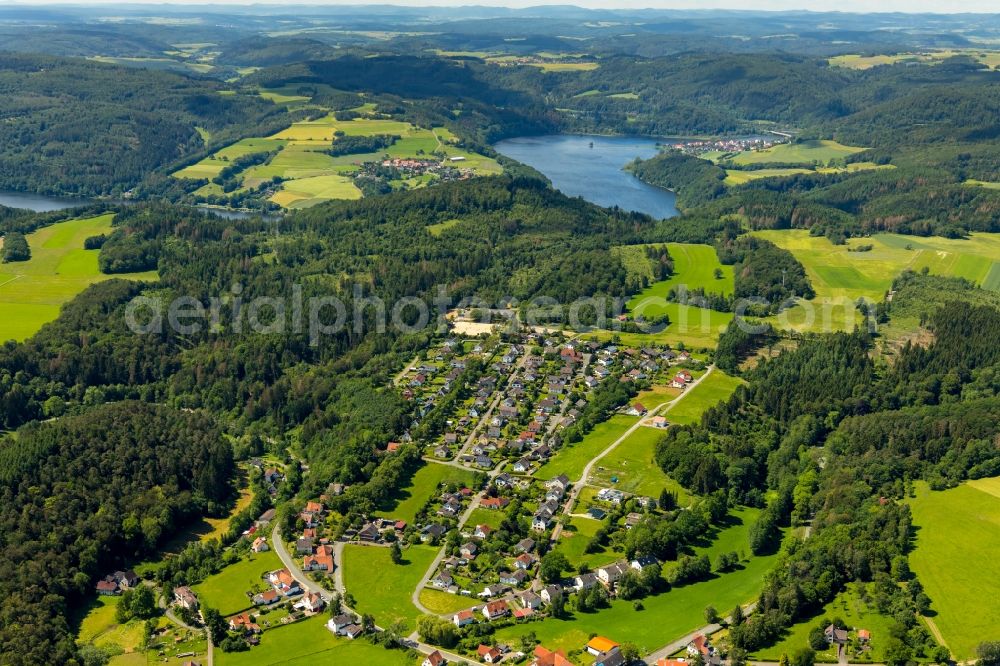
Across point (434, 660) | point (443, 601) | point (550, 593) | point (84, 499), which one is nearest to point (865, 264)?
point (550, 593)

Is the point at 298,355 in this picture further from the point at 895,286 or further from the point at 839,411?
the point at 895,286

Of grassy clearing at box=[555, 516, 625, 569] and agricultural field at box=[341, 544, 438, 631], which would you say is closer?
agricultural field at box=[341, 544, 438, 631]

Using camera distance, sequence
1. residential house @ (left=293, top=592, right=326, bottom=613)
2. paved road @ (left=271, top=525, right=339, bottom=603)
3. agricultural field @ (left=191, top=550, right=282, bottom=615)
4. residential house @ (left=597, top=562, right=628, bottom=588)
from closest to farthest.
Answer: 1. residential house @ (left=293, top=592, right=326, bottom=613)
2. agricultural field @ (left=191, top=550, right=282, bottom=615)
3. paved road @ (left=271, top=525, right=339, bottom=603)
4. residential house @ (left=597, top=562, right=628, bottom=588)

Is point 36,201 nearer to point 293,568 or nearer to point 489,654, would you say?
point 293,568

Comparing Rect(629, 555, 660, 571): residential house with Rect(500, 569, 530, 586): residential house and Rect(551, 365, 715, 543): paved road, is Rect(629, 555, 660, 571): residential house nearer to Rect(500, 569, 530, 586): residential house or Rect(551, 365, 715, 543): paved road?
Rect(551, 365, 715, 543): paved road

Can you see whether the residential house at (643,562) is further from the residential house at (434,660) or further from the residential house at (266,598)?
the residential house at (266,598)

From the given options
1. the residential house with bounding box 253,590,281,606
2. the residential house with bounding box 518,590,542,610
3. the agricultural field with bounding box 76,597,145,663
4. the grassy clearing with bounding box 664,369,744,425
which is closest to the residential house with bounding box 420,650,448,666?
the residential house with bounding box 518,590,542,610
